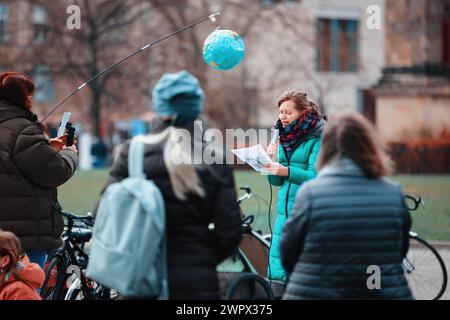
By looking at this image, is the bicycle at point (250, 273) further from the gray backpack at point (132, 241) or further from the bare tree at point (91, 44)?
the bare tree at point (91, 44)

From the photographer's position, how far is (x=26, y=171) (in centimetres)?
630

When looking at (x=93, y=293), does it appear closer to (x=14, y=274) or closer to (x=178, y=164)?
(x=14, y=274)

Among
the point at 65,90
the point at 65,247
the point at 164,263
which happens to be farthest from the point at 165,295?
the point at 65,90

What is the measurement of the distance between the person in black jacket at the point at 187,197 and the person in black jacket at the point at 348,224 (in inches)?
13.0

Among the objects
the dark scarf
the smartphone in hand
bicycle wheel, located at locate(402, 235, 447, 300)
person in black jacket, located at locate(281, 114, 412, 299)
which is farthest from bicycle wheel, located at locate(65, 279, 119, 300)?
bicycle wheel, located at locate(402, 235, 447, 300)

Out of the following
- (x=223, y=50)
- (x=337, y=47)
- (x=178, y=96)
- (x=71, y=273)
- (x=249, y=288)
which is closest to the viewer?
(x=178, y=96)

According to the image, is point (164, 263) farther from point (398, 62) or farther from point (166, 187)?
point (398, 62)

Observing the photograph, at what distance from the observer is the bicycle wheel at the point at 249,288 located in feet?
24.7

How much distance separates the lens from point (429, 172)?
30.0 meters

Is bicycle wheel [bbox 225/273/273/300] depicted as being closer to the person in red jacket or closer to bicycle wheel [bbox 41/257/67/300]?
bicycle wheel [bbox 41/257/67/300]

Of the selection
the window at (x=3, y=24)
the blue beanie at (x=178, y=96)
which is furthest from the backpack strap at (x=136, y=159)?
the window at (x=3, y=24)

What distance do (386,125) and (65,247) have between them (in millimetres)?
23390

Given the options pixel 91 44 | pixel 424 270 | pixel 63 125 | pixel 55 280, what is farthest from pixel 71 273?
pixel 91 44

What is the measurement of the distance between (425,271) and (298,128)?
3.07 m
